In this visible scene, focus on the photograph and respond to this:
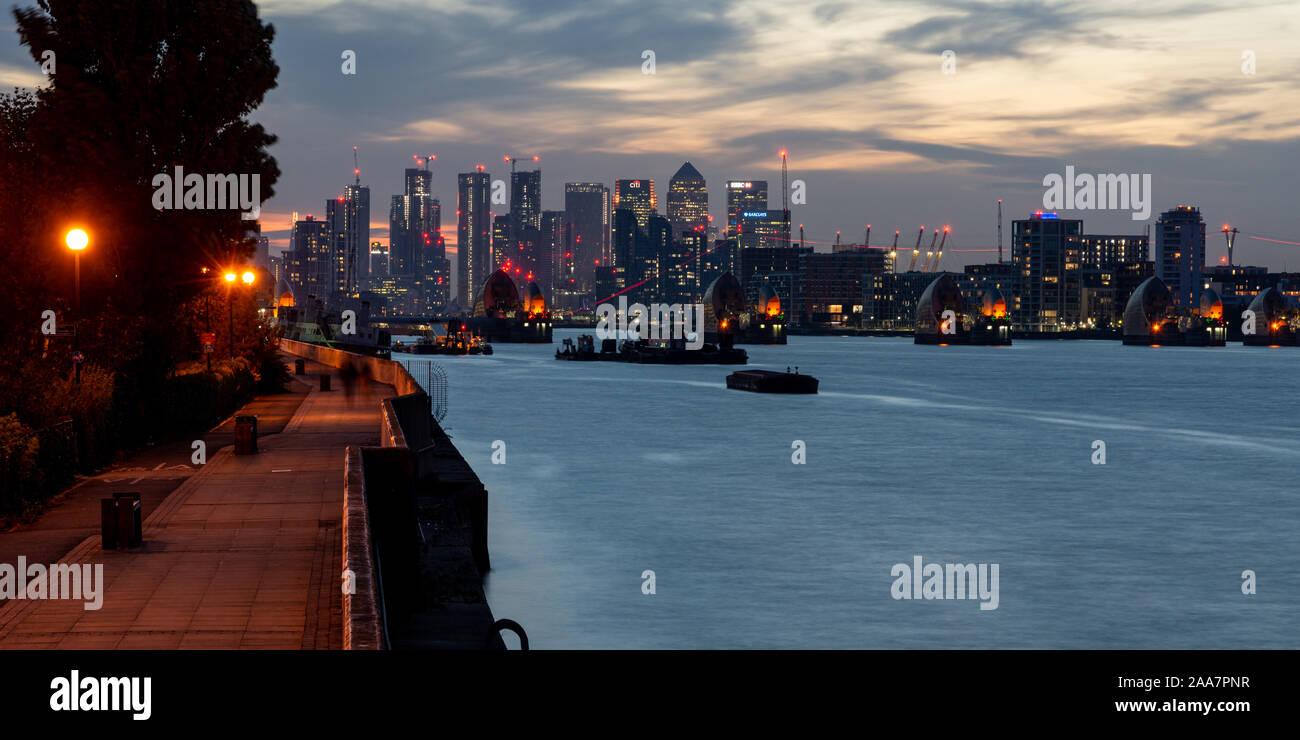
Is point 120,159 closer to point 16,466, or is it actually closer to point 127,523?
point 16,466

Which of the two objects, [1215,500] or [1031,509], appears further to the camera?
[1215,500]

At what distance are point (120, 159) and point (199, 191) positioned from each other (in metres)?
2.56

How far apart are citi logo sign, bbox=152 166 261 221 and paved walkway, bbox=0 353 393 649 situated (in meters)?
11.7

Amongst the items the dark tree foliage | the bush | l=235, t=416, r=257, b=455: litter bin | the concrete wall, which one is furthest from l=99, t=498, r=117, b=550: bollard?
the concrete wall

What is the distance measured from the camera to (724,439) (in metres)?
89.0

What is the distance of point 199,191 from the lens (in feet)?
126

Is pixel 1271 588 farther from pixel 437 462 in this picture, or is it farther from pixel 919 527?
pixel 437 462

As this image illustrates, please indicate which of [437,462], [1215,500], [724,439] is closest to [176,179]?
[437,462]

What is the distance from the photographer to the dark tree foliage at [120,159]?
35656 millimetres

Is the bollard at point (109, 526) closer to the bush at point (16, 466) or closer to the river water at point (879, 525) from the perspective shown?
the bush at point (16, 466)

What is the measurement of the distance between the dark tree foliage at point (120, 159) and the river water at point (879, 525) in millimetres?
13849
